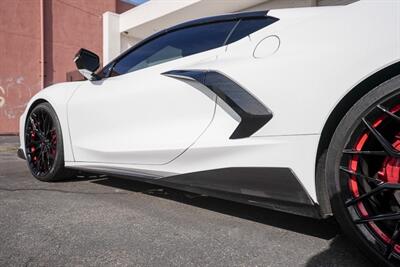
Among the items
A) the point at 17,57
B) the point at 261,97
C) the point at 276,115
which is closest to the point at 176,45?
the point at 261,97

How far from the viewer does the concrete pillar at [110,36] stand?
10812 mm

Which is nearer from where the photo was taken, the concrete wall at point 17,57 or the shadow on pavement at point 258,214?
the shadow on pavement at point 258,214

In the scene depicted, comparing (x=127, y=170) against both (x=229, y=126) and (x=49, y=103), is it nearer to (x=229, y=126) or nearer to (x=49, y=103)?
(x=229, y=126)

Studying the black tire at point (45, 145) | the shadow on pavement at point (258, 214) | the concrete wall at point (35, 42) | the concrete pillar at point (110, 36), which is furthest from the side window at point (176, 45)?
the concrete pillar at point (110, 36)

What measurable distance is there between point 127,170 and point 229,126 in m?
0.96

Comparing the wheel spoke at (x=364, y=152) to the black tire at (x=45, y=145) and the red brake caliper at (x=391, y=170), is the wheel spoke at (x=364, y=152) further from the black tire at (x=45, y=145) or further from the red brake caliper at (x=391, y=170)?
the black tire at (x=45, y=145)

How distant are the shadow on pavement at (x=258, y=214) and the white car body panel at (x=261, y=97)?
459 millimetres

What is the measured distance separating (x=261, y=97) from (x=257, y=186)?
1.48 ft

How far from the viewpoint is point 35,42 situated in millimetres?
Answer: 10680

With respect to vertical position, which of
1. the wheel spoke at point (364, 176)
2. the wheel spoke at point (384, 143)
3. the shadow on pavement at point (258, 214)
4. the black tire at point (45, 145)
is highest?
the wheel spoke at point (384, 143)

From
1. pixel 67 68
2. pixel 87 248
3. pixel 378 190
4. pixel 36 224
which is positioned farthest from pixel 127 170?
pixel 67 68

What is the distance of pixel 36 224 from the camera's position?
7.15 ft

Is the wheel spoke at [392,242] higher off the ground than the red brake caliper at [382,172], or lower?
lower

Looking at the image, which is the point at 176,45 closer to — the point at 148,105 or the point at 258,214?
the point at 148,105
